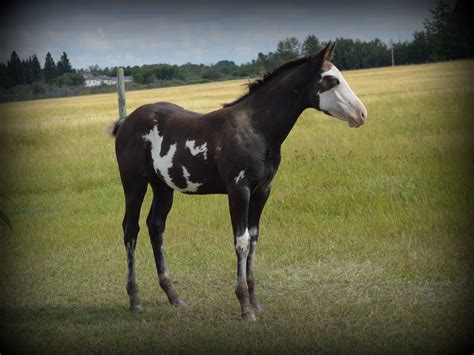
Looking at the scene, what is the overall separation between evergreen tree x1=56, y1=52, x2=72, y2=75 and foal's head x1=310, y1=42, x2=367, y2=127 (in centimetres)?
183

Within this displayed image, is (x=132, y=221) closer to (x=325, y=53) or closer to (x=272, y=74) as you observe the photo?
(x=272, y=74)

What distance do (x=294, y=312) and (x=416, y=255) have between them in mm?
1967

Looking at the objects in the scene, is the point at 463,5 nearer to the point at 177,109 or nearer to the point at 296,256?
the point at 177,109

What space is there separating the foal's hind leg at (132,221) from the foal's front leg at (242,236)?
1044mm

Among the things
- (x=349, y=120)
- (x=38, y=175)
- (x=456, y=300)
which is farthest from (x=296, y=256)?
(x=38, y=175)

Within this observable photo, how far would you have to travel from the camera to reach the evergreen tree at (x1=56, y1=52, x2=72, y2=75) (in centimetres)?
401

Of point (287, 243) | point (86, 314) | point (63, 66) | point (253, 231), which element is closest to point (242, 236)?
point (253, 231)

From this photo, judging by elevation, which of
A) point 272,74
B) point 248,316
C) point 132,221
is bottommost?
point 248,316

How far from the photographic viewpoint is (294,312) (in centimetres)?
563

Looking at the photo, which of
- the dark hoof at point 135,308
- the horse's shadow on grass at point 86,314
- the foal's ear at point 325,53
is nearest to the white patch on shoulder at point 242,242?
the horse's shadow on grass at point 86,314

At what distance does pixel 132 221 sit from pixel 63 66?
2.14 m

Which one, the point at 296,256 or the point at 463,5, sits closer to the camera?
the point at 463,5

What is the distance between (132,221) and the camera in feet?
19.3

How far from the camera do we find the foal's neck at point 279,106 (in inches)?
201
